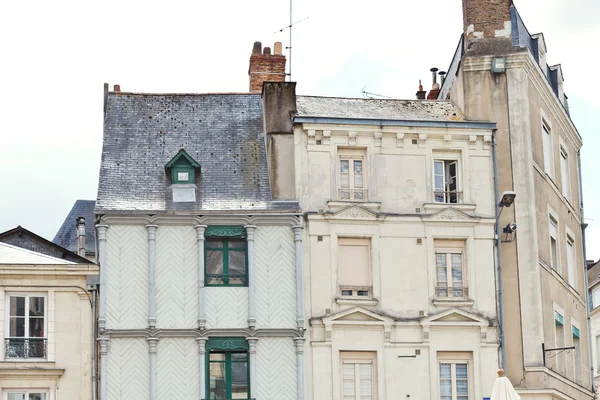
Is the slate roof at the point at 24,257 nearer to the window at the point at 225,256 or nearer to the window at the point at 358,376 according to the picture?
the window at the point at 225,256

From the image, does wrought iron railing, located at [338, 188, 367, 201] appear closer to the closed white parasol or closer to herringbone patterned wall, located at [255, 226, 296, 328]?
herringbone patterned wall, located at [255, 226, 296, 328]

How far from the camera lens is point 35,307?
34500 mm

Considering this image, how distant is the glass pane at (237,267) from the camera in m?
34.5

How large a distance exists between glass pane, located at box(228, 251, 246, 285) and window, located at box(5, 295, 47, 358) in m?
4.76

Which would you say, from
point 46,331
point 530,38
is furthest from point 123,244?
point 530,38

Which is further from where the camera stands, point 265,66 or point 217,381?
point 265,66

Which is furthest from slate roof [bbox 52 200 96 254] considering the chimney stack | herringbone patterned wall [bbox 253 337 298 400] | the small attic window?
herringbone patterned wall [bbox 253 337 298 400]

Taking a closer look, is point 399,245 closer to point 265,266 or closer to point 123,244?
point 265,266

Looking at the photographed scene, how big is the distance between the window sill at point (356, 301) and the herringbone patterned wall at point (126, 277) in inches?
191

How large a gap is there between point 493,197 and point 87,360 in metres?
11.3

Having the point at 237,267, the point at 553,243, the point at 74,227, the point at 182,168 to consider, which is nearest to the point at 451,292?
the point at 553,243

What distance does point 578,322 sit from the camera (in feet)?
131

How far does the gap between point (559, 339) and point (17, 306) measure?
1466 centimetres

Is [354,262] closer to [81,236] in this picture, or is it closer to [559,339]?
[559,339]
